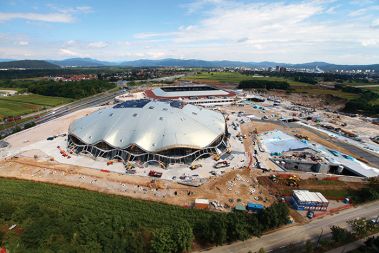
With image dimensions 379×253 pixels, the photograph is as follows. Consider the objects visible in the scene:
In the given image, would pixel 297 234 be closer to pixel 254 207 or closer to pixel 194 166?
pixel 254 207

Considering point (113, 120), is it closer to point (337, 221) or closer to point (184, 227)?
point (184, 227)

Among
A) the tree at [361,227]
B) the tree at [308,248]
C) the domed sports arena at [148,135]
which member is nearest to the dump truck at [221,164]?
the domed sports arena at [148,135]

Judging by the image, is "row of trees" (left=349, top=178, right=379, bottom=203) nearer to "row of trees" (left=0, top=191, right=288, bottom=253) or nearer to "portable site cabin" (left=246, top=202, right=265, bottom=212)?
"row of trees" (left=0, top=191, right=288, bottom=253)

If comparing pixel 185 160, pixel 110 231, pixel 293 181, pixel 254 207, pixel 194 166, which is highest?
pixel 110 231

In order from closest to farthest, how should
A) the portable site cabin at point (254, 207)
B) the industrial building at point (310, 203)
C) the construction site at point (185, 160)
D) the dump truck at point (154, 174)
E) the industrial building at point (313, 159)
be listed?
the portable site cabin at point (254, 207), the industrial building at point (310, 203), the construction site at point (185, 160), the dump truck at point (154, 174), the industrial building at point (313, 159)

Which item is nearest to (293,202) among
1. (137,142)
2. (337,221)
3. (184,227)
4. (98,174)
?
(337,221)

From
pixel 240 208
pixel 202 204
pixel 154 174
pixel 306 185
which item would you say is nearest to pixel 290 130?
pixel 306 185

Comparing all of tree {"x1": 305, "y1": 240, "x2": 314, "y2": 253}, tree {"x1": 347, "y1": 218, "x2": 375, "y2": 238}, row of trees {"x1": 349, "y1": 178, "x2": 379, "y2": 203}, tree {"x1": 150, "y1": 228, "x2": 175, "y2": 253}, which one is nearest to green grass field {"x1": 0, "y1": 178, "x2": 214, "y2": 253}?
tree {"x1": 150, "y1": 228, "x2": 175, "y2": 253}

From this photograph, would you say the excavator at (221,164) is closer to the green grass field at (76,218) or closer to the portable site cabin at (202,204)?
the portable site cabin at (202,204)
